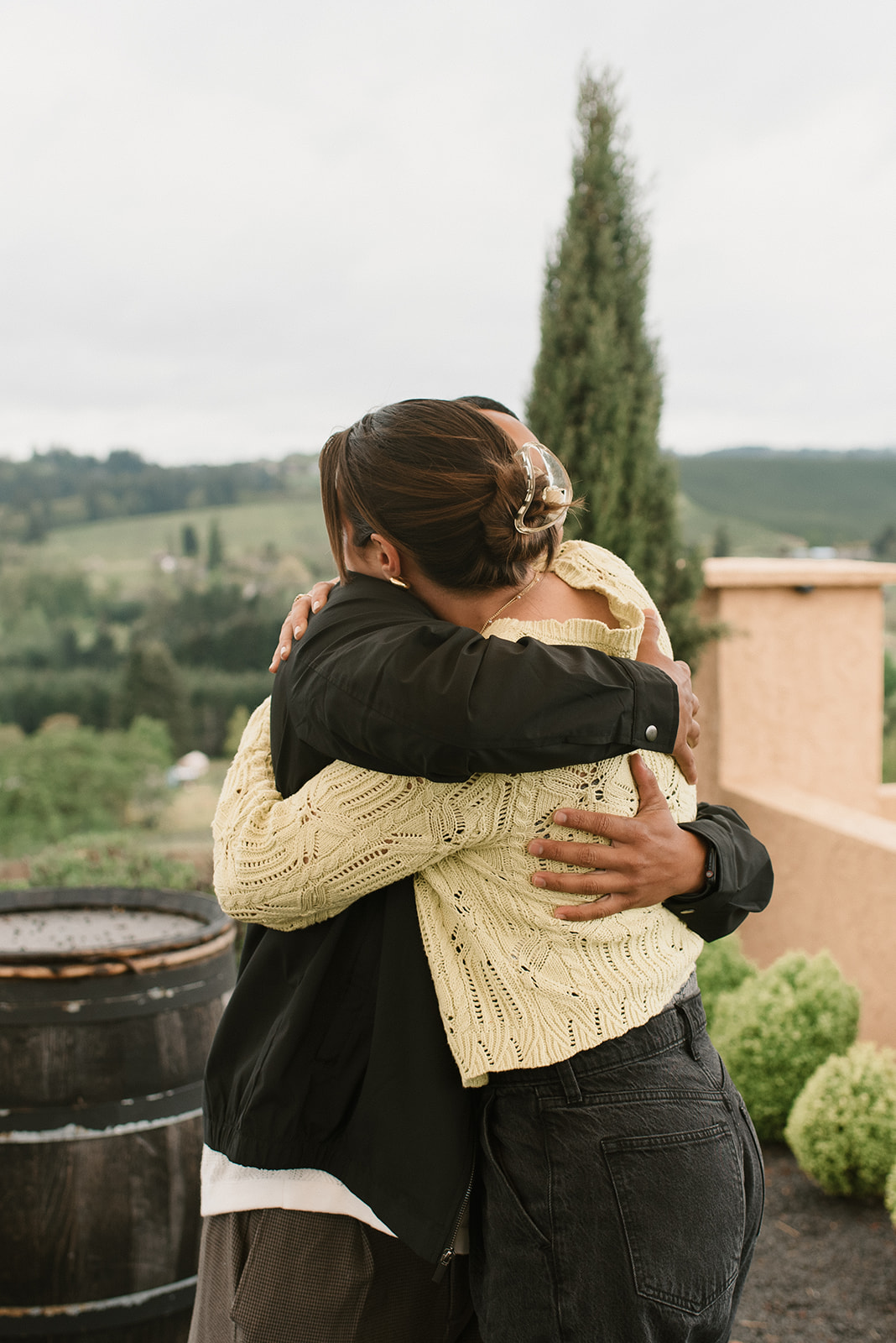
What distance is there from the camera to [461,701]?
0.94 m

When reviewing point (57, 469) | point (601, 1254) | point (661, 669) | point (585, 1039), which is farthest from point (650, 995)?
point (57, 469)

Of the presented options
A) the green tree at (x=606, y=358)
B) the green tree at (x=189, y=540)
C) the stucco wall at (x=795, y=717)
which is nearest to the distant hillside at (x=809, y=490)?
the stucco wall at (x=795, y=717)

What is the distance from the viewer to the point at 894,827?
4.03m

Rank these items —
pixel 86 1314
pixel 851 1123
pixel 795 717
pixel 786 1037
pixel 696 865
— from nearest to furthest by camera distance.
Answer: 1. pixel 696 865
2. pixel 86 1314
3. pixel 851 1123
4. pixel 786 1037
5. pixel 795 717

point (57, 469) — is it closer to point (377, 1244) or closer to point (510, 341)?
point (510, 341)

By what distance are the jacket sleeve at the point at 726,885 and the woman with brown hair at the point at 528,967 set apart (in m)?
0.08

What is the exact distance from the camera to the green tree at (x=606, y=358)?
13.5ft

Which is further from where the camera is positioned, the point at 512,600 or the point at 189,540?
the point at 189,540

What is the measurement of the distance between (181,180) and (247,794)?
4.31 metres

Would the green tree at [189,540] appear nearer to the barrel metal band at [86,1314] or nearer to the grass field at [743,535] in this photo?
the grass field at [743,535]

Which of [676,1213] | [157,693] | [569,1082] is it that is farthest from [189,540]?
[676,1213]

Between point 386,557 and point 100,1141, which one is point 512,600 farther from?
point 100,1141

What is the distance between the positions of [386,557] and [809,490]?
5900 millimetres

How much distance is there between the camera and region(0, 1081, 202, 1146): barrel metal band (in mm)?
1984
